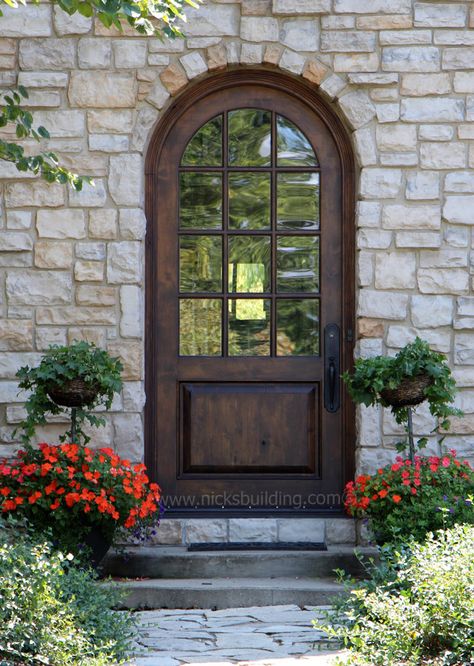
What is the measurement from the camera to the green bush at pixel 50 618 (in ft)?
13.1

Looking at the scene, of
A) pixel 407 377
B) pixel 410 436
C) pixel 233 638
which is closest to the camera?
pixel 233 638

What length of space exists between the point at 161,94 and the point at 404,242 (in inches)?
64.1

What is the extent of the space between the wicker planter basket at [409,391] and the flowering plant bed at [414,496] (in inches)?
13.3

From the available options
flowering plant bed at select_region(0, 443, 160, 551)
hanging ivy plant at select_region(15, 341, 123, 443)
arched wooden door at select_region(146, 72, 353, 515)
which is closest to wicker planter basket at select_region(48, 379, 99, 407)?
hanging ivy plant at select_region(15, 341, 123, 443)

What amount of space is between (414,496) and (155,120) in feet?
8.45

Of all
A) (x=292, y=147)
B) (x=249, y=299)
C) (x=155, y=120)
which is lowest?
(x=249, y=299)

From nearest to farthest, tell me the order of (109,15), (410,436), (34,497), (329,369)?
1. (109,15)
2. (34,497)
3. (410,436)
4. (329,369)

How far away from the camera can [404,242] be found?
6.29 m

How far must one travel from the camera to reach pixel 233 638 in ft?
16.1

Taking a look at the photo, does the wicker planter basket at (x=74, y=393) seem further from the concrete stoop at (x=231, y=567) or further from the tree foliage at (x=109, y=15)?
the tree foliage at (x=109, y=15)

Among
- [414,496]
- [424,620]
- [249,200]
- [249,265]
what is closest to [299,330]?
→ [249,265]

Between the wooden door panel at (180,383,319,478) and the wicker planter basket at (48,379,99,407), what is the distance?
895mm

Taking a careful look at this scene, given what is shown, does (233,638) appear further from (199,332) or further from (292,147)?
(292,147)

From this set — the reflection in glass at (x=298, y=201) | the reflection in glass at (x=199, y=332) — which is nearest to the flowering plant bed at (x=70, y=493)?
the reflection in glass at (x=199, y=332)
